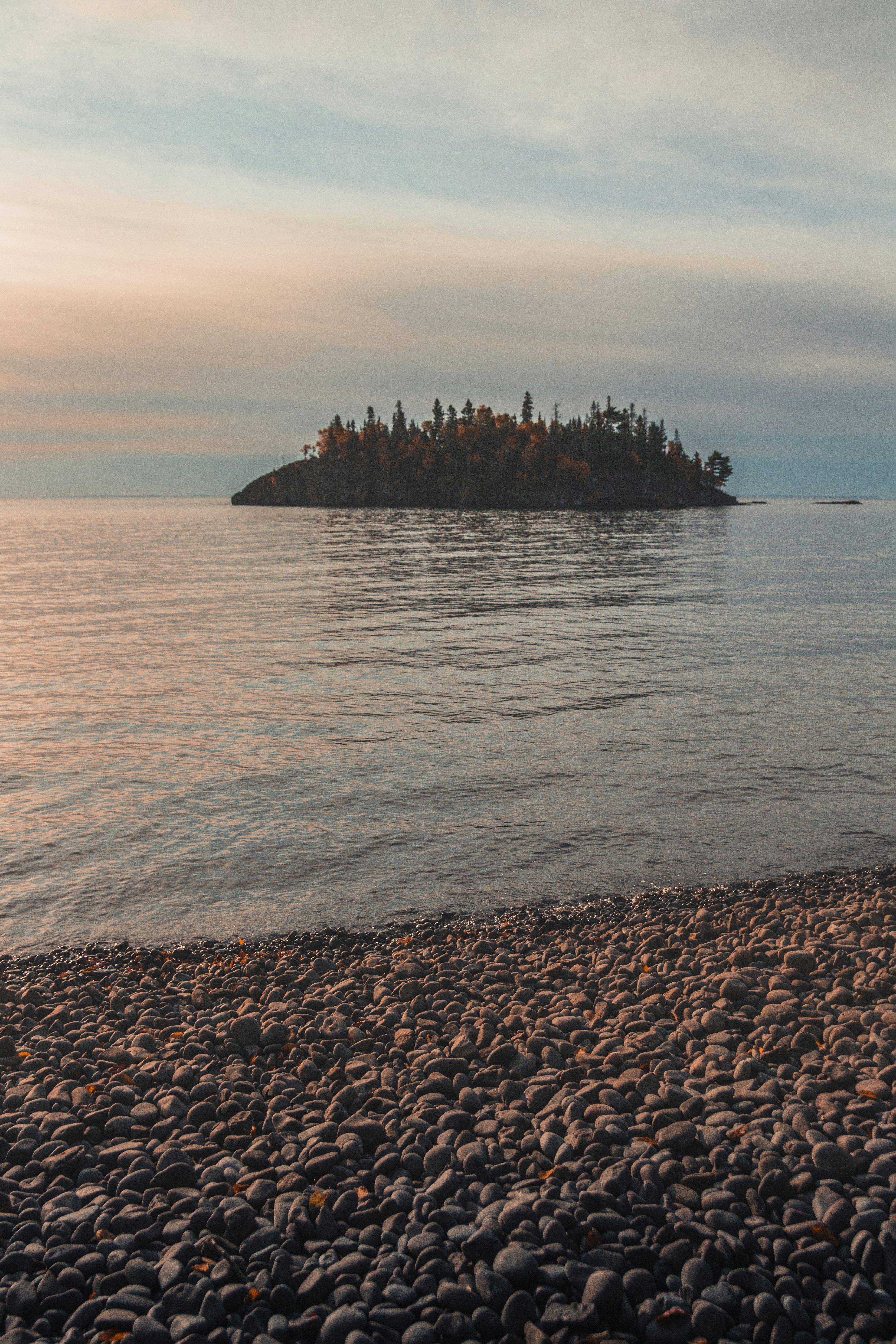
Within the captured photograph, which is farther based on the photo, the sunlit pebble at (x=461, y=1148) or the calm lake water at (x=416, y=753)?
the calm lake water at (x=416, y=753)

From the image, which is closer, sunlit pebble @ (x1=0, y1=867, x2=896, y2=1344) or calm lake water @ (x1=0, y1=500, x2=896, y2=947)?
sunlit pebble @ (x1=0, y1=867, x2=896, y2=1344)

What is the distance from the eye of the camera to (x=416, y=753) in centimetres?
2025

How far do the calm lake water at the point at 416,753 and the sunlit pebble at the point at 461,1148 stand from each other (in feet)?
10.5

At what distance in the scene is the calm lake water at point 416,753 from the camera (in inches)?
549

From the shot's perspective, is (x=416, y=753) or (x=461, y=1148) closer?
(x=461, y=1148)

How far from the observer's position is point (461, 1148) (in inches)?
262

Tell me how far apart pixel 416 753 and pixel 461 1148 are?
45.1ft

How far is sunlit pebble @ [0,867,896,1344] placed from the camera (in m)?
5.26

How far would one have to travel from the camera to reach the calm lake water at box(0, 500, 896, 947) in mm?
13945

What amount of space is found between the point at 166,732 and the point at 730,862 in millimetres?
15417

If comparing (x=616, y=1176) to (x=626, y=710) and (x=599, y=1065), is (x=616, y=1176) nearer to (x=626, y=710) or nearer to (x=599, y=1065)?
(x=599, y=1065)

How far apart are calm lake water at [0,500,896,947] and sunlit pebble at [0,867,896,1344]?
3.20 metres

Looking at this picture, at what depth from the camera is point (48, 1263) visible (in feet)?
18.6

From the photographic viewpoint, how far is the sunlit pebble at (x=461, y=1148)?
207 inches
